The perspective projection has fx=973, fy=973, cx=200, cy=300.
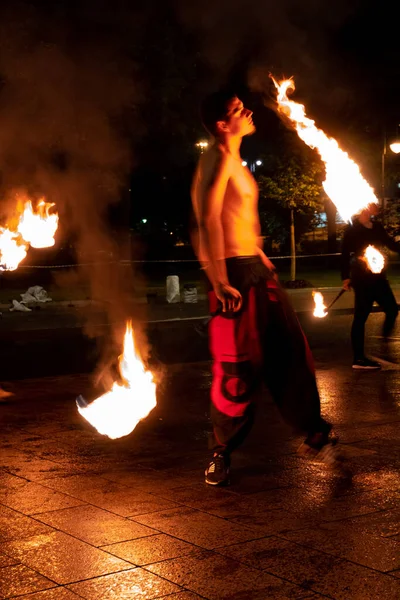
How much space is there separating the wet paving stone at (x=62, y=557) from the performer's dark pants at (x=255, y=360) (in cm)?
129

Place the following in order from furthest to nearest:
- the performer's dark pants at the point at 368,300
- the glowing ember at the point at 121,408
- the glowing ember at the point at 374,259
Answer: the performer's dark pants at the point at 368,300, the glowing ember at the point at 374,259, the glowing ember at the point at 121,408

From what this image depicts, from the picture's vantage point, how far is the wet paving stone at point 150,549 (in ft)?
13.3

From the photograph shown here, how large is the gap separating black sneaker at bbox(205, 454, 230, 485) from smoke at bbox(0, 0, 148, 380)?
12005 millimetres

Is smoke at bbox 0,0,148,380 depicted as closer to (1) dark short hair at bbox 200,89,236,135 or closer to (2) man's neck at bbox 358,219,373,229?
(2) man's neck at bbox 358,219,373,229

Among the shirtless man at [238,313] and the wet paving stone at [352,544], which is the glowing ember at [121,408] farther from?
the wet paving stone at [352,544]

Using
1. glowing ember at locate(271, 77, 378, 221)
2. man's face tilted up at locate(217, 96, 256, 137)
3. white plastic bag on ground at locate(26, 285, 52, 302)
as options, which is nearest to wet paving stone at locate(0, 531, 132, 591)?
man's face tilted up at locate(217, 96, 256, 137)

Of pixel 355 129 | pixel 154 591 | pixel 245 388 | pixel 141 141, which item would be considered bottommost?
pixel 154 591

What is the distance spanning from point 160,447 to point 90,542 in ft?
6.90

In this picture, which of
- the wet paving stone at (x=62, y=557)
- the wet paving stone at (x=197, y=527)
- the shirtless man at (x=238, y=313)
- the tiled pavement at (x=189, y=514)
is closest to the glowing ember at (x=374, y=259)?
the tiled pavement at (x=189, y=514)

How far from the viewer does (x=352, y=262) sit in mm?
9844

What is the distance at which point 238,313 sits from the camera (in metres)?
5.27

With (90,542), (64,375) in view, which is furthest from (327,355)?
(90,542)

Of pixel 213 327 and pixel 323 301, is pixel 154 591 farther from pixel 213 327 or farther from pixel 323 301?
pixel 323 301

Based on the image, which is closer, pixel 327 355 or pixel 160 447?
pixel 160 447
